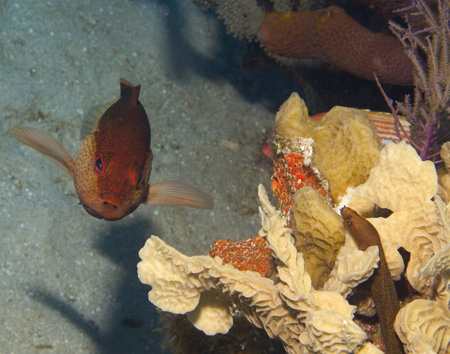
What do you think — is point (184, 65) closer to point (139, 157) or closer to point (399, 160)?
point (139, 157)

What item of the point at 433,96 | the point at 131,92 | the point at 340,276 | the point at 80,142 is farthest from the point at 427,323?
the point at 80,142

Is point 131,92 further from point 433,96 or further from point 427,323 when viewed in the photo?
point 427,323

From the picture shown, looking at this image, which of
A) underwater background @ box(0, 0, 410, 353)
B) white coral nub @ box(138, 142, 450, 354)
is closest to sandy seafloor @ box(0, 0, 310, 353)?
underwater background @ box(0, 0, 410, 353)

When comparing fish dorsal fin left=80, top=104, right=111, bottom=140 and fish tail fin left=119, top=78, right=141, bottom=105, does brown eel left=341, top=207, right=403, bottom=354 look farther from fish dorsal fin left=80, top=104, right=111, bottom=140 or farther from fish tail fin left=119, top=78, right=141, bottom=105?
fish dorsal fin left=80, top=104, right=111, bottom=140

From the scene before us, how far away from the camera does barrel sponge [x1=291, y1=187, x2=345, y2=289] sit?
1.92 meters

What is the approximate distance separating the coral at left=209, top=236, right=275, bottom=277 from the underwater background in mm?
1718

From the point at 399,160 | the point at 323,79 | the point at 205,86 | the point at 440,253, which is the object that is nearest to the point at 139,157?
the point at 399,160

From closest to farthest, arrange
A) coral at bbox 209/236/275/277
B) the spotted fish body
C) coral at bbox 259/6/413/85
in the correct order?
coral at bbox 209/236/275/277 < the spotted fish body < coral at bbox 259/6/413/85

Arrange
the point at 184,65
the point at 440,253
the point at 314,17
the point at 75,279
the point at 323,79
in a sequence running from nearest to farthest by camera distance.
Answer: the point at 440,253
the point at 314,17
the point at 75,279
the point at 323,79
the point at 184,65

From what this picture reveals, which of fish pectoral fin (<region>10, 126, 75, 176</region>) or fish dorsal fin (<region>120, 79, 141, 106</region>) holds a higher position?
fish dorsal fin (<region>120, 79, 141, 106</region>)

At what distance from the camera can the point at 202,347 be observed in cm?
240

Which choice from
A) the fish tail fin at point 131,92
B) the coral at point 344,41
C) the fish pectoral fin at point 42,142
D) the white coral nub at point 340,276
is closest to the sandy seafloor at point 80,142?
the fish pectoral fin at point 42,142

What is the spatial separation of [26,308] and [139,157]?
268 cm

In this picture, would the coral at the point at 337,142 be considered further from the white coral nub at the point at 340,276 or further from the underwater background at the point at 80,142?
the underwater background at the point at 80,142
